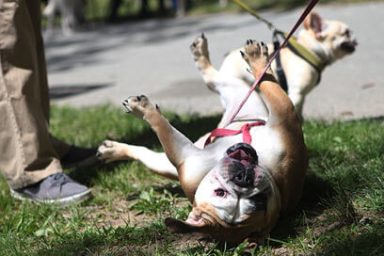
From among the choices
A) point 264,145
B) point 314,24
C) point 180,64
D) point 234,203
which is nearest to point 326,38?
point 314,24

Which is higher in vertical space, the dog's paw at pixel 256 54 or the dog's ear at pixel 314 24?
the dog's paw at pixel 256 54

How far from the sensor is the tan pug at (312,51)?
4793 millimetres

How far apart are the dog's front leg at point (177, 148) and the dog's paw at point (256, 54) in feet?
1.76

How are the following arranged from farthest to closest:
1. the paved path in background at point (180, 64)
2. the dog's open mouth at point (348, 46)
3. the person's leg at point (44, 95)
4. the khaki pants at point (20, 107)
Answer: the paved path in background at point (180, 64), the dog's open mouth at point (348, 46), the person's leg at point (44, 95), the khaki pants at point (20, 107)

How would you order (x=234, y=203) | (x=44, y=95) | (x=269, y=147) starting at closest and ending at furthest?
1. (x=234, y=203)
2. (x=269, y=147)
3. (x=44, y=95)

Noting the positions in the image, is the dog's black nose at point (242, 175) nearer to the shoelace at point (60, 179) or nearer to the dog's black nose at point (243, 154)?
the dog's black nose at point (243, 154)

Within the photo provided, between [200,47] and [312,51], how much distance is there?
4.34 ft

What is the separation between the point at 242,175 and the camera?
8.98ft

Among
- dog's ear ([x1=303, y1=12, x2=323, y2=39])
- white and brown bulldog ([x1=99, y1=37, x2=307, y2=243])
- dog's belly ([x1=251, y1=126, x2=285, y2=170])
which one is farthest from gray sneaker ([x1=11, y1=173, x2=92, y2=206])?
dog's ear ([x1=303, y1=12, x2=323, y2=39])

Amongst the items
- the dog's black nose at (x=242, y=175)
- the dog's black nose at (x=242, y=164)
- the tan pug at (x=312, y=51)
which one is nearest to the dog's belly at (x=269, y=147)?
the dog's black nose at (x=242, y=164)

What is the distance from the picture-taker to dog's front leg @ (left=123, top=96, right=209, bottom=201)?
304cm

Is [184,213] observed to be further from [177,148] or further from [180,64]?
[180,64]

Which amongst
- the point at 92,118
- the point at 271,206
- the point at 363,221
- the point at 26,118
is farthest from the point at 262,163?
the point at 92,118

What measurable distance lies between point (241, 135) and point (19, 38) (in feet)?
4.89
